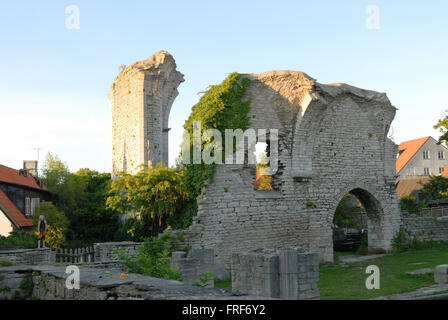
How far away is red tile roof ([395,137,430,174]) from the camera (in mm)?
49594

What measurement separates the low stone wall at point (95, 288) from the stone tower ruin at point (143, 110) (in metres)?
12.9

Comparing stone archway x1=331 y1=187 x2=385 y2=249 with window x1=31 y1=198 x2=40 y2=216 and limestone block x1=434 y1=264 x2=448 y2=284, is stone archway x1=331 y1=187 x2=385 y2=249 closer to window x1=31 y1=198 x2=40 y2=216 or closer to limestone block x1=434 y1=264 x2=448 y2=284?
limestone block x1=434 y1=264 x2=448 y2=284

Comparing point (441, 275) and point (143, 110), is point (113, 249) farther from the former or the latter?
point (143, 110)

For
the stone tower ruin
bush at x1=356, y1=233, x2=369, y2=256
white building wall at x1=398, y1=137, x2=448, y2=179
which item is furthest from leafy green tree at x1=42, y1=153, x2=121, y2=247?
white building wall at x1=398, y1=137, x2=448, y2=179

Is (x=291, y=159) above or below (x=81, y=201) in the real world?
above

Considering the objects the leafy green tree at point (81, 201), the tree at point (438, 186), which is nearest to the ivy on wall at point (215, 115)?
the leafy green tree at point (81, 201)

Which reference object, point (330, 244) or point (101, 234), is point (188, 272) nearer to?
point (330, 244)

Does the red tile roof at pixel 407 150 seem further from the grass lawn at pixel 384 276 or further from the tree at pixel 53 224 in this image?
the tree at pixel 53 224

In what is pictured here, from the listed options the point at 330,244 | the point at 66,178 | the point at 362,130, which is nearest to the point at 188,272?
the point at 330,244

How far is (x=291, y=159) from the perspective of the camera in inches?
701

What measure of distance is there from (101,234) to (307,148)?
11391mm

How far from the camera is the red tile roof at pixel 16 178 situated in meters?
23.6

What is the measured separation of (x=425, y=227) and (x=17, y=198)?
20532mm

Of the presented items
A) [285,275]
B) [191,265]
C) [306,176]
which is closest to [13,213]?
[191,265]
